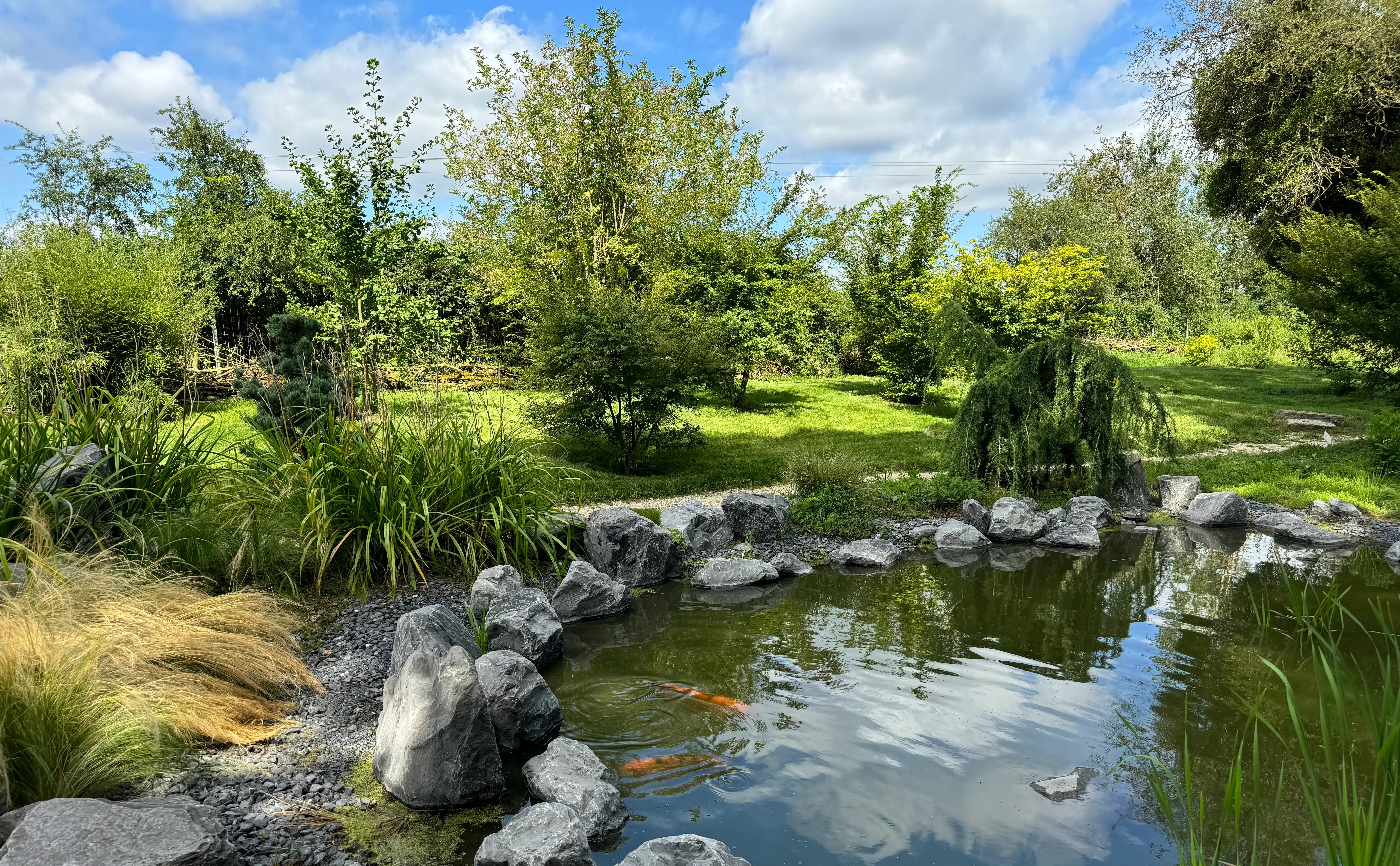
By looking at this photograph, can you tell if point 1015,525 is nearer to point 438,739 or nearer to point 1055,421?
point 1055,421

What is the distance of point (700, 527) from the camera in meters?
7.33

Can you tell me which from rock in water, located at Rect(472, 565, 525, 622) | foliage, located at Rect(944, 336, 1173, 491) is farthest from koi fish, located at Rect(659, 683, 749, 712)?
foliage, located at Rect(944, 336, 1173, 491)

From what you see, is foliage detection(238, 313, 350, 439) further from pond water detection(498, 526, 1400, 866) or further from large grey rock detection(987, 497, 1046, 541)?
large grey rock detection(987, 497, 1046, 541)

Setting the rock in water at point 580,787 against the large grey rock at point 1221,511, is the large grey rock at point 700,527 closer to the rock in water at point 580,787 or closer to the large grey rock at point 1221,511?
the rock in water at point 580,787

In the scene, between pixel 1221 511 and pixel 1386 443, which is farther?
pixel 1386 443

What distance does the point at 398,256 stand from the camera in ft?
34.7

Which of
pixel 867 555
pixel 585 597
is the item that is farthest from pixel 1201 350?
pixel 585 597

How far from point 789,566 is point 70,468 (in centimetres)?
521

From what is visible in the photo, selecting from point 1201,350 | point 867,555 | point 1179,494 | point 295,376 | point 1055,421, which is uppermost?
point 1201,350

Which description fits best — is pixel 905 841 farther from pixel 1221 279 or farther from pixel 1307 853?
pixel 1221 279

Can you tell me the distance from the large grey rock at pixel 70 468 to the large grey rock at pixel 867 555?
18.6 feet

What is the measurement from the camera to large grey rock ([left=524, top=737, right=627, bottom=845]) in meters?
3.22

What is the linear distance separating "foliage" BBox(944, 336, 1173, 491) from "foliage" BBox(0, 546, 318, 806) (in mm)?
7367

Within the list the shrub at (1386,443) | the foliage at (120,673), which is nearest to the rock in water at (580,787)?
the foliage at (120,673)
